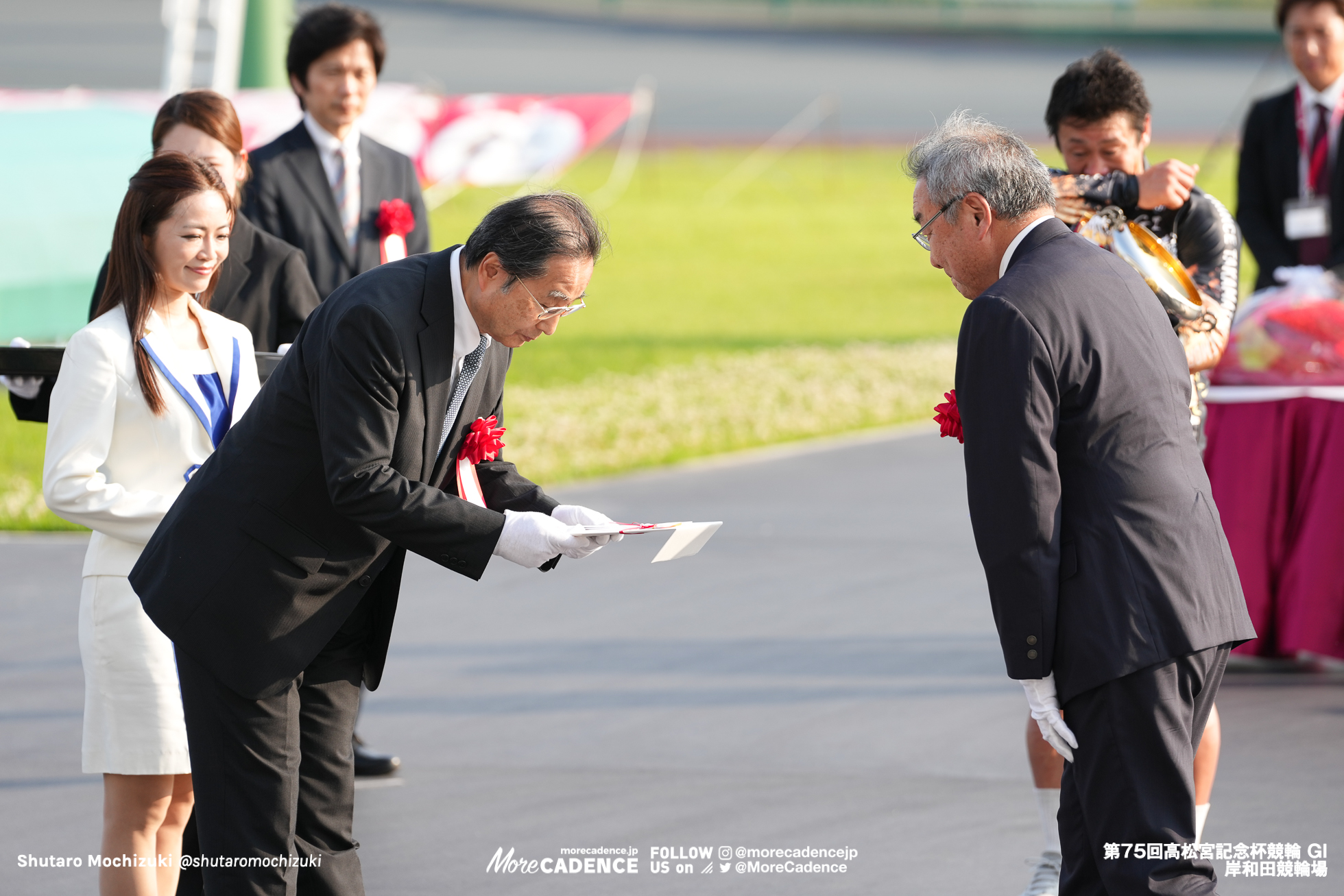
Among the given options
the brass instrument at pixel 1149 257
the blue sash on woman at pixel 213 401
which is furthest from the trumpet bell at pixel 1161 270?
the blue sash on woman at pixel 213 401

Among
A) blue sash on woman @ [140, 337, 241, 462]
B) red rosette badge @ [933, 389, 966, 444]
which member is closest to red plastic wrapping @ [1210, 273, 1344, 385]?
red rosette badge @ [933, 389, 966, 444]

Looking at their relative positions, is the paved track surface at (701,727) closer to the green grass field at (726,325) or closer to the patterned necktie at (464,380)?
the patterned necktie at (464,380)

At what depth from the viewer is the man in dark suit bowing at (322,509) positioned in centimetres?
295

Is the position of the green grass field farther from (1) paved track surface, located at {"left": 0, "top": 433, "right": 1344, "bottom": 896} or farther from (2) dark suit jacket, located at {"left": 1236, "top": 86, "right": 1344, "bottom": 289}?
(2) dark suit jacket, located at {"left": 1236, "top": 86, "right": 1344, "bottom": 289}

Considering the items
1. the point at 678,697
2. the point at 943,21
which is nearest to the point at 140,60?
the point at 943,21

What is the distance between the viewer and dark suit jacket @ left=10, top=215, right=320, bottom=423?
423 centimetres

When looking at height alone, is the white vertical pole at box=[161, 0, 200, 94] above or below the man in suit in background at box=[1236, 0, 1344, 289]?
above

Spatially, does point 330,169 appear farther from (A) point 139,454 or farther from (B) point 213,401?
(A) point 139,454

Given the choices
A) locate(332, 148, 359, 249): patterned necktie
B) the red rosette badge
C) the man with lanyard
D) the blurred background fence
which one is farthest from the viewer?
the blurred background fence

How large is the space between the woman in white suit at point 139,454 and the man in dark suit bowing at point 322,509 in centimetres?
33

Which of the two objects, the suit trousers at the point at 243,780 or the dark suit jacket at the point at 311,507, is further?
the suit trousers at the point at 243,780

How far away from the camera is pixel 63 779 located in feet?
16.0

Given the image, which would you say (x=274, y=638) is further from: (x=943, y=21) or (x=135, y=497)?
(x=943, y=21)

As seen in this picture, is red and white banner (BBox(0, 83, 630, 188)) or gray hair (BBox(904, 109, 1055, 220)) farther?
red and white banner (BBox(0, 83, 630, 188))
